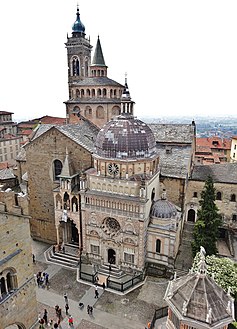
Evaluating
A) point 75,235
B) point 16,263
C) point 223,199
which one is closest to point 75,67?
point 75,235

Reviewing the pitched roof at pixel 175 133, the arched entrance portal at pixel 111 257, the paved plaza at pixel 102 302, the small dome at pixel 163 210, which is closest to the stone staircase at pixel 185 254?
the paved plaza at pixel 102 302

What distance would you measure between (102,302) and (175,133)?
78.5ft

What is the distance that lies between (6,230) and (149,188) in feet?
53.2

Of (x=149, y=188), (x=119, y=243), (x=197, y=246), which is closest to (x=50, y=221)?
(x=119, y=243)

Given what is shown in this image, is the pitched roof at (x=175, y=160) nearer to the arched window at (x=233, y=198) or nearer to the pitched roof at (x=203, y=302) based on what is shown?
the arched window at (x=233, y=198)

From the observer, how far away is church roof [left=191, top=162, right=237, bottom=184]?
1386 inches

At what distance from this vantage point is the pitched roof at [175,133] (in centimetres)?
3566

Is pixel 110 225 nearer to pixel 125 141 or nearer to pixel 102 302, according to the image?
pixel 102 302

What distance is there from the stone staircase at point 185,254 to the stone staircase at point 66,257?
458 inches

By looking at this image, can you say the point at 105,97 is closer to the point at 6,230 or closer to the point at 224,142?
the point at 6,230

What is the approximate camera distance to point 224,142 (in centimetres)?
7156

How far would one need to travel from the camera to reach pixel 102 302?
79.4 ft

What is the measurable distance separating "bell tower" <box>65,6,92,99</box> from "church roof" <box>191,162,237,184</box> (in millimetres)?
29193

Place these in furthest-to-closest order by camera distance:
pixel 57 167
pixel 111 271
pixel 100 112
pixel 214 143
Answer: pixel 214 143 < pixel 100 112 < pixel 57 167 < pixel 111 271
